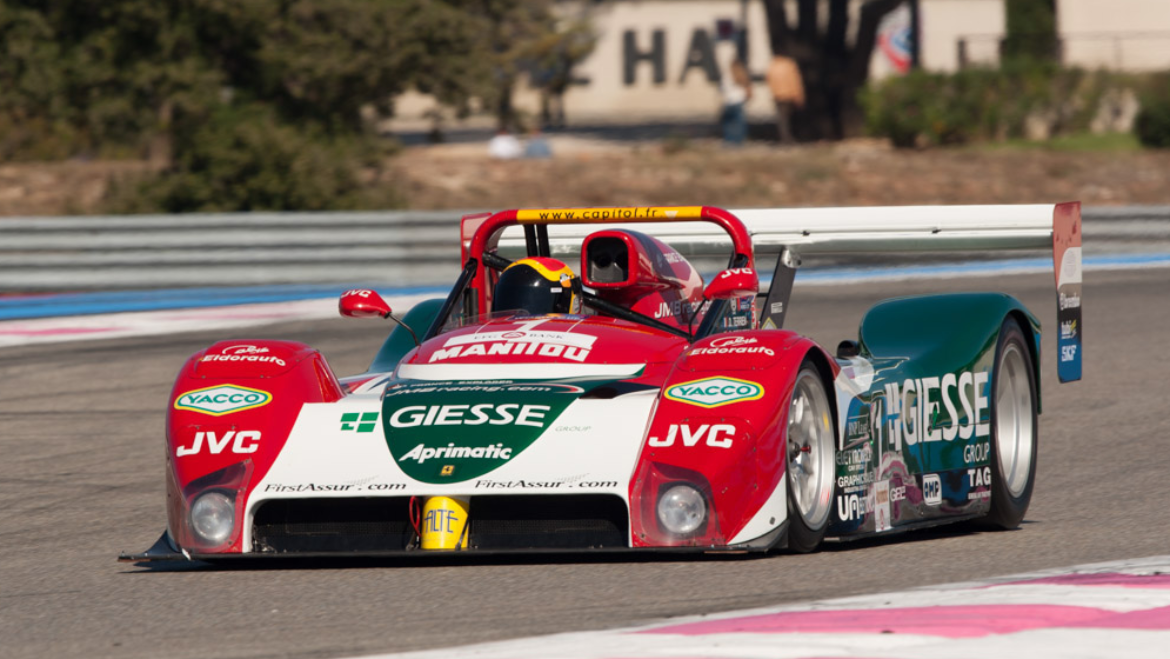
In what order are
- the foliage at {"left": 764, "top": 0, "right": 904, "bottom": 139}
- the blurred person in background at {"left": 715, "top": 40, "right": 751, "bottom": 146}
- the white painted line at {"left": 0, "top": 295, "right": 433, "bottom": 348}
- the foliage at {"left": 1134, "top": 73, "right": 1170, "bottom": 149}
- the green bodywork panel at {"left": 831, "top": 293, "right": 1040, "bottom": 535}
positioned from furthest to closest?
the foliage at {"left": 764, "top": 0, "right": 904, "bottom": 139} < the blurred person in background at {"left": 715, "top": 40, "right": 751, "bottom": 146} < the foliage at {"left": 1134, "top": 73, "right": 1170, "bottom": 149} < the white painted line at {"left": 0, "top": 295, "right": 433, "bottom": 348} < the green bodywork panel at {"left": 831, "top": 293, "right": 1040, "bottom": 535}

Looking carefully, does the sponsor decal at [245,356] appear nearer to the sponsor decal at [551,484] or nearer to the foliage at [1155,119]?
the sponsor decal at [551,484]

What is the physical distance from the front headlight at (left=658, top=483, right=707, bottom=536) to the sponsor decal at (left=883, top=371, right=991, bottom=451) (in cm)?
118

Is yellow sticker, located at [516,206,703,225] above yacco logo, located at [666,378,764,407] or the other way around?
above

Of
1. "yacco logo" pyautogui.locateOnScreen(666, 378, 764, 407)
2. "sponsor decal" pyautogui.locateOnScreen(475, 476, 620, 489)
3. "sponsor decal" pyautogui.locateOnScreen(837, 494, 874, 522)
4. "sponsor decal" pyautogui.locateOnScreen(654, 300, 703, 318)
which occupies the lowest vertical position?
Result: "sponsor decal" pyautogui.locateOnScreen(837, 494, 874, 522)

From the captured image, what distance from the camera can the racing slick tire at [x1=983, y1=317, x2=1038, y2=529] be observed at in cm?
702

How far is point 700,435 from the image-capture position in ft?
18.6

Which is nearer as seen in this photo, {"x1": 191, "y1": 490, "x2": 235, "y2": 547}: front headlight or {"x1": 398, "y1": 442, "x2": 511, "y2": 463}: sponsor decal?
{"x1": 398, "y1": 442, "x2": 511, "y2": 463}: sponsor decal

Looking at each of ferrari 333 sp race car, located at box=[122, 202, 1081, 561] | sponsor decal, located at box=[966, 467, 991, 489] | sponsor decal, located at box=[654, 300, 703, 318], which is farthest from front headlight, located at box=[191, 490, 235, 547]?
sponsor decal, located at box=[966, 467, 991, 489]

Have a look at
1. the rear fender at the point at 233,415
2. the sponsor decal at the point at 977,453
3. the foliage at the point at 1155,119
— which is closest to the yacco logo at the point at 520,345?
the rear fender at the point at 233,415

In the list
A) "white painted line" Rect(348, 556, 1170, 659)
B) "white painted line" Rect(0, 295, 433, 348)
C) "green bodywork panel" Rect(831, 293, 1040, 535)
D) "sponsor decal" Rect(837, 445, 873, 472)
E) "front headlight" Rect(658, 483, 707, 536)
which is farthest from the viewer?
"white painted line" Rect(0, 295, 433, 348)

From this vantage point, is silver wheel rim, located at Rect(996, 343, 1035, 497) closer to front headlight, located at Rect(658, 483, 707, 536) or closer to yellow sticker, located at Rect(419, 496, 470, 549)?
front headlight, located at Rect(658, 483, 707, 536)

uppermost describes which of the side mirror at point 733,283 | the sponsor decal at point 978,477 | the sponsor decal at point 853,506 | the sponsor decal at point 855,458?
the side mirror at point 733,283

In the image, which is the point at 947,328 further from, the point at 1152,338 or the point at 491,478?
the point at 1152,338

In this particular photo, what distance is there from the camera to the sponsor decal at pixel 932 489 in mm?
6707
